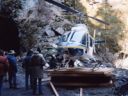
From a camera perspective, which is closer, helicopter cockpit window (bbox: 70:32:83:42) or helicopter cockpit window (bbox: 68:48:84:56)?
helicopter cockpit window (bbox: 68:48:84:56)

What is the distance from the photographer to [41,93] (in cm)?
1842

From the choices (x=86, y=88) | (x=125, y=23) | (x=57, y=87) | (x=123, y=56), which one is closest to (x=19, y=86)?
(x=57, y=87)

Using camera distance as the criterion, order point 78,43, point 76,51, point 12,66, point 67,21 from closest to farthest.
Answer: point 12,66 → point 76,51 → point 78,43 → point 67,21

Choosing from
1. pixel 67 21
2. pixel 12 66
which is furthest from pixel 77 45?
pixel 12 66

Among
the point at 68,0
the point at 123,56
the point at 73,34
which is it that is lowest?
the point at 123,56

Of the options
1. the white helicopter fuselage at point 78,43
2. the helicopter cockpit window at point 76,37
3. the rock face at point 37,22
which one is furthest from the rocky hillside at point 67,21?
the helicopter cockpit window at point 76,37

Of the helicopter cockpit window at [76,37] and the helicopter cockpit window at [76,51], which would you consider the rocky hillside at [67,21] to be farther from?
the helicopter cockpit window at [76,51]

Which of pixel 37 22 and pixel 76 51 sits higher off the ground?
pixel 37 22

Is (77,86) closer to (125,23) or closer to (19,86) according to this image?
(19,86)

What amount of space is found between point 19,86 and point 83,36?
540 inches

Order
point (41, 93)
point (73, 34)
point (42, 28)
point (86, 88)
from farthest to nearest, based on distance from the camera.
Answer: point (42, 28)
point (73, 34)
point (86, 88)
point (41, 93)

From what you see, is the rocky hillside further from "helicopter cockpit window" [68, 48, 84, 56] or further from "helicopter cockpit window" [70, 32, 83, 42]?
"helicopter cockpit window" [68, 48, 84, 56]

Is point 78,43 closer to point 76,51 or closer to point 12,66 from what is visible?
point 76,51

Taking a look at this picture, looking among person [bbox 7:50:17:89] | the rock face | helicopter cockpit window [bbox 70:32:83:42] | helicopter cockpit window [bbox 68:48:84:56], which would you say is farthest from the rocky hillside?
person [bbox 7:50:17:89]
